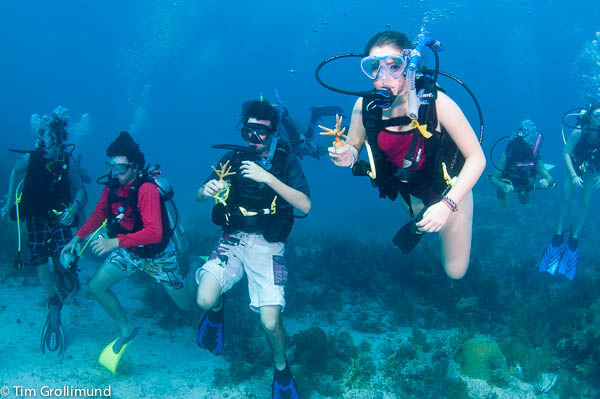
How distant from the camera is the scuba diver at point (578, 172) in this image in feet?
22.8

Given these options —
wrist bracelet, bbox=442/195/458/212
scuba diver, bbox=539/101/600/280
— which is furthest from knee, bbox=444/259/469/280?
scuba diver, bbox=539/101/600/280

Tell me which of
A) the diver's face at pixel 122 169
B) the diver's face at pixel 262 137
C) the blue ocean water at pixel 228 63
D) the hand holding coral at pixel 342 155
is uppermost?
the hand holding coral at pixel 342 155

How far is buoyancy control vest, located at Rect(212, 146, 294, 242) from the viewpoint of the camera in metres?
4.27

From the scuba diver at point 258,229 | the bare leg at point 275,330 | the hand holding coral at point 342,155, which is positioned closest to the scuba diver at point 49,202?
the scuba diver at point 258,229

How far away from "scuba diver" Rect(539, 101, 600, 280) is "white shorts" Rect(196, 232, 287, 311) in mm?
6616

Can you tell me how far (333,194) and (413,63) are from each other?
3577 cm

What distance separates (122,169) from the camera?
4363 mm

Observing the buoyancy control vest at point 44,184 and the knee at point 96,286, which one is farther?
the buoyancy control vest at point 44,184

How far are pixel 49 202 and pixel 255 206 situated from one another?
360 cm

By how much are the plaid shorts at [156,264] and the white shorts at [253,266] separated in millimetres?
716

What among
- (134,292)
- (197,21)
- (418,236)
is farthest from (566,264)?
(197,21)

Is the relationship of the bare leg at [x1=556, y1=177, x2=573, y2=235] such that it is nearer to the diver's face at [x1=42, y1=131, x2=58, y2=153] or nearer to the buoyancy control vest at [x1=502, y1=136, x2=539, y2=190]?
the buoyancy control vest at [x1=502, y1=136, x2=539, y2=190]

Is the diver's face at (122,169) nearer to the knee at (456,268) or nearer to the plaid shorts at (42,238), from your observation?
the plaid shorts at (42,238)

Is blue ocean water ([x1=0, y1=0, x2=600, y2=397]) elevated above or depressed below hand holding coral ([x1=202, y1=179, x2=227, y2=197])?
below
